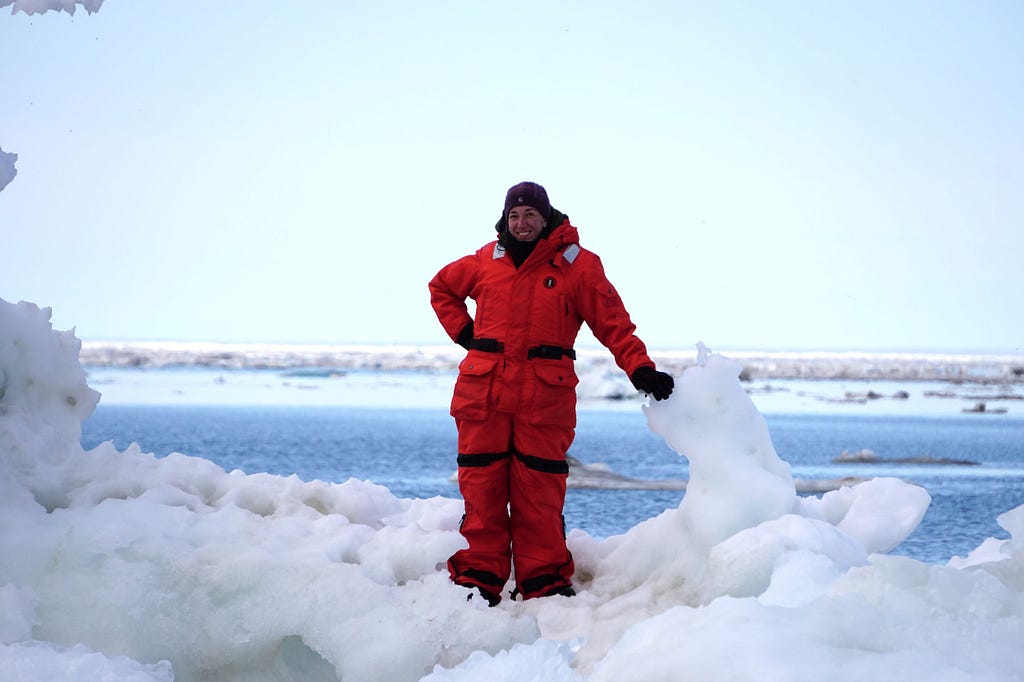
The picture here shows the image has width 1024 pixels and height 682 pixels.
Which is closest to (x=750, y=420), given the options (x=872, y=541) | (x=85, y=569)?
(x=872, y=541)

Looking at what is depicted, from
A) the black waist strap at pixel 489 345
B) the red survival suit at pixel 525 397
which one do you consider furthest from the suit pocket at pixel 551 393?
the black waist strap at pixel 489 345

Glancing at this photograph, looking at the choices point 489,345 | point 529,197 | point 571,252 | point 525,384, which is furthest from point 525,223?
point 525,384

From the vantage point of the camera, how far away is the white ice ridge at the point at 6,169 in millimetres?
4445

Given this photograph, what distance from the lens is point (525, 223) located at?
14.1 feet

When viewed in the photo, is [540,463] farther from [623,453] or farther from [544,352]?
[623,453]

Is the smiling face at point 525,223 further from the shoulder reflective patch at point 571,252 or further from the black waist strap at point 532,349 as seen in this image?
the black waist strap at point 532,349

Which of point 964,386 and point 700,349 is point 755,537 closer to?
point 700,349

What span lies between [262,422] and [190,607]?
52.8 metres

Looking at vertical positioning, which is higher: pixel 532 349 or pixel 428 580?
pixel 532 349

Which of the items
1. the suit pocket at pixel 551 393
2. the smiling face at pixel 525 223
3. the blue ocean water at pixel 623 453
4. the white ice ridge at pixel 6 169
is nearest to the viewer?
the suit pocket at pixel 551 393

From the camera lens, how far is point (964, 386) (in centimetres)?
6006

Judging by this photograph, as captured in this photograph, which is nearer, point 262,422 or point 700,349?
point 700,349

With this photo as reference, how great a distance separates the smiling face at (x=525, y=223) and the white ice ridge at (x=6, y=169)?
6.65 feet

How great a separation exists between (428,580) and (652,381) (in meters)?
1.08
